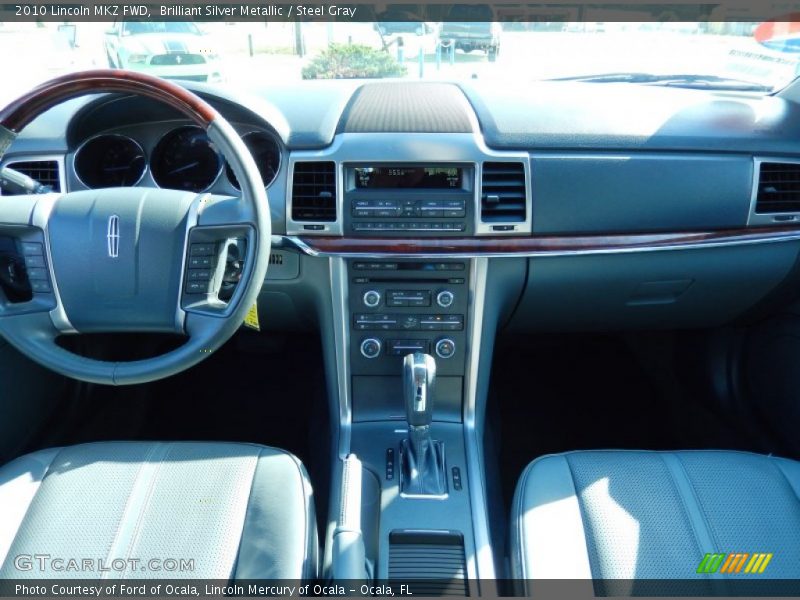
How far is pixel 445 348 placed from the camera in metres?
1.94

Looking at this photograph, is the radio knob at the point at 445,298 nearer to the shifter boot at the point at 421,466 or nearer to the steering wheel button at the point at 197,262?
the shifter boot at the point at 421,466

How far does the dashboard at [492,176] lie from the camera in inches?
67.7

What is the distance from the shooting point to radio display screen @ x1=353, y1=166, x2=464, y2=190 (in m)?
1.71

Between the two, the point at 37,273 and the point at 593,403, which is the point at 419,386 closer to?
the point at 37,273

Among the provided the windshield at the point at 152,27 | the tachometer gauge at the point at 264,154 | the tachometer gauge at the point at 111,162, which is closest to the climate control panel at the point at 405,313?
the tachometer gauge at the point at 264,154

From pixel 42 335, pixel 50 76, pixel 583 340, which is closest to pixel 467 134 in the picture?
pixel 50 76

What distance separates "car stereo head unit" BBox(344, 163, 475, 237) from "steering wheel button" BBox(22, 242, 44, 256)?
76 cm

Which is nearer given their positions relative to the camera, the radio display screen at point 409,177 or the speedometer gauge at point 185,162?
the radio display screen at point 409,177

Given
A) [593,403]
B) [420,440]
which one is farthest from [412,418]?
[593,403]

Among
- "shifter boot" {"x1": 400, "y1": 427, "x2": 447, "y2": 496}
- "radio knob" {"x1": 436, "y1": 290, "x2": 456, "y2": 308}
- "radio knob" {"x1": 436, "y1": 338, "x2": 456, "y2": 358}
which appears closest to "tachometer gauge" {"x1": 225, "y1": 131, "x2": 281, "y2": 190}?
"radio knob" {"x1": 436, "y1": 290, "x2": 456, "y2": 308}

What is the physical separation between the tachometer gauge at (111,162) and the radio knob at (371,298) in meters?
0.76

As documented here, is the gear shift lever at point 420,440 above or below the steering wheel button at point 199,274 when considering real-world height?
below

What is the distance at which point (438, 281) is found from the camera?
1846mm

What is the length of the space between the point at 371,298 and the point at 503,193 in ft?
1.64
